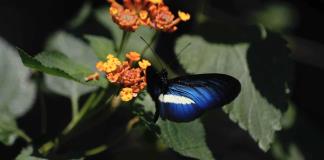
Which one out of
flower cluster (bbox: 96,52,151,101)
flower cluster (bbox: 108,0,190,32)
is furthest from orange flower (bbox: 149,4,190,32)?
flower cluster (bbox: 96,52,151,101)

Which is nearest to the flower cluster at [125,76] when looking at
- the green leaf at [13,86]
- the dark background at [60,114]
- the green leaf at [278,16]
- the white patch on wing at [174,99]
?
the white patch on wing at [174,99]

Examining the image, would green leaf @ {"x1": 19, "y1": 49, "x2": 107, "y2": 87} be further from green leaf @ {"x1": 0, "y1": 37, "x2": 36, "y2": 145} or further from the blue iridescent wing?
green leaf @ {"x1": 0, "y1": 37, "x2": 36, "y2": 145}

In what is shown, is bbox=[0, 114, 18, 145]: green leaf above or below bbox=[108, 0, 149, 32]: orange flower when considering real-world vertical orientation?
below

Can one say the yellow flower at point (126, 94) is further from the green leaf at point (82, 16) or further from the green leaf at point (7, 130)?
the green leaf at point (82, 16)

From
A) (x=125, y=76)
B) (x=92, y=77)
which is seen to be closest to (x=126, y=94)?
(x=125, y=76)

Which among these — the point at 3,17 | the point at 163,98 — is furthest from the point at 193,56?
the point at 3,17

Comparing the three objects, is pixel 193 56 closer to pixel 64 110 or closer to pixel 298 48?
pixel 64 110
